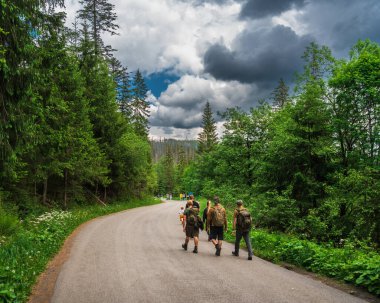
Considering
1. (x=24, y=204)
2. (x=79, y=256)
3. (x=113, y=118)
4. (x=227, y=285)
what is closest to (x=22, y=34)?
(x=79, y=256)

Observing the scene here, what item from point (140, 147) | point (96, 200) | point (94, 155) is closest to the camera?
point (94, 155)

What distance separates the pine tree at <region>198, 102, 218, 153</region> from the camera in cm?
6581

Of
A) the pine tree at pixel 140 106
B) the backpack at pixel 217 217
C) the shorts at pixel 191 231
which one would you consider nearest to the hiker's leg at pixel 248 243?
the backpack at pixel 217 217

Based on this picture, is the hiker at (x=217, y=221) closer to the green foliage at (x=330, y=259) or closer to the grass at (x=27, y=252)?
the green foliage at (x=330, y=259)

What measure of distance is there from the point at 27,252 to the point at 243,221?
6.89m

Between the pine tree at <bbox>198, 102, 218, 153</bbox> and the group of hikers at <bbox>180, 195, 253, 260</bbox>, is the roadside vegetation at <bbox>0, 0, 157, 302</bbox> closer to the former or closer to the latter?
the group of hikers at <bbox>180, 195, 253, 260</bbox>

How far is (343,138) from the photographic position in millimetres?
20422

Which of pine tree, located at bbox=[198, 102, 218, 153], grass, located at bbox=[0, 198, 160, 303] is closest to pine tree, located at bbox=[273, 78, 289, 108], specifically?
pine tree, located at bbox=[198, 102, 218, 153]

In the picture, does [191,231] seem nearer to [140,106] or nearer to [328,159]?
[328,159]

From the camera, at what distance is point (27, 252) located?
31.9ft

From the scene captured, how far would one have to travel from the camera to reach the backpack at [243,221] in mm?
11031

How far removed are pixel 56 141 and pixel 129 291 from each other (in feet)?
43.2

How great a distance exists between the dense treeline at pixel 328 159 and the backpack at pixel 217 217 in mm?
5371

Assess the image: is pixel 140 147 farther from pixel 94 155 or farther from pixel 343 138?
pixel 343 138
